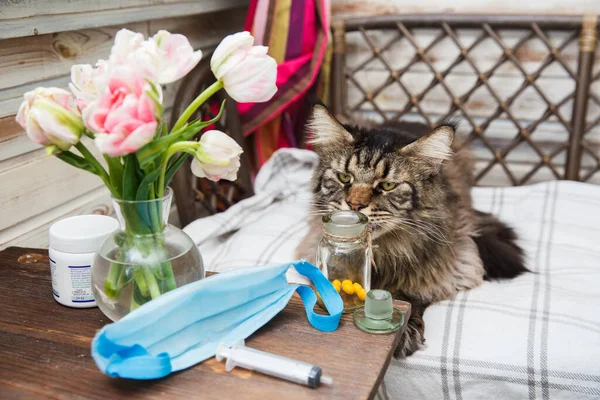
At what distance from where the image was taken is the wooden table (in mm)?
808

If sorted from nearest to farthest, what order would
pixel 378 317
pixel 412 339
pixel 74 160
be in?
pixel 74 160 < pixel 378 317 < pixel 412 339

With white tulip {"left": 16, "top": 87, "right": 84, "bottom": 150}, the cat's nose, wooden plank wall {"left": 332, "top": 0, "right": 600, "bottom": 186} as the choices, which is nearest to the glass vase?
white tulip {"left": 16, "top": 87, "right": 84, "bottom": 150}

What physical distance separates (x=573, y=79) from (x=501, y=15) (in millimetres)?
355

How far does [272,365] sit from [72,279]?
39cm

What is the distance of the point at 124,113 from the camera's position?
0.74 m

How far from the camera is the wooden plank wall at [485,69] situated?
2.25m

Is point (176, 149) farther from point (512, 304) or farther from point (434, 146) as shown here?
point (512, 304)

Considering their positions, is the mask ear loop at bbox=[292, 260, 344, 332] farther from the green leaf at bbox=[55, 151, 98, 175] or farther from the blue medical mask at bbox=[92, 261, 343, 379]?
the green leaf at bbox=[55, 151, 98, 175]

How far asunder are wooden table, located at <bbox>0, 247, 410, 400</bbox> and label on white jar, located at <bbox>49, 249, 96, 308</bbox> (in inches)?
0.8

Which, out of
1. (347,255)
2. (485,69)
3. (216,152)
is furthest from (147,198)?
(485,69)

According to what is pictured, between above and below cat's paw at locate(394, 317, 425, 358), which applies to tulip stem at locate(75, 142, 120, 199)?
above

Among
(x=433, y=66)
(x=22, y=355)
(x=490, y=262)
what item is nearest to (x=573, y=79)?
(x=433, y=66)

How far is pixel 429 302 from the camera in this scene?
1.45 metres

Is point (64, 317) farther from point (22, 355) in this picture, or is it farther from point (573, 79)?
point (573, 79)
